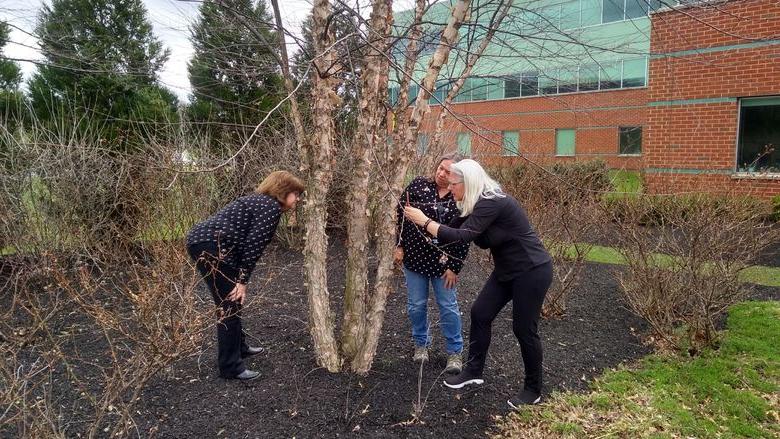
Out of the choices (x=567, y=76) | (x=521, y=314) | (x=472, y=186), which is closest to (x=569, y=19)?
(x=567, y=76)

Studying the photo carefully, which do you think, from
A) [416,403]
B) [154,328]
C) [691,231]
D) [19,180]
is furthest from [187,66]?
[691,231]

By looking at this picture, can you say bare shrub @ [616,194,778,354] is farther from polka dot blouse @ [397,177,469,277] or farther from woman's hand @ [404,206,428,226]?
woman's hand @ [404,206,428,226]

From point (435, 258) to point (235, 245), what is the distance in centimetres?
133

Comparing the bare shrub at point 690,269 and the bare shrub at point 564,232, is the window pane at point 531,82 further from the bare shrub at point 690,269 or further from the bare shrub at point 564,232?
the bare shrub at point 690,269

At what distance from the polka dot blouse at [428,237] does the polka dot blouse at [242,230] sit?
89 cm

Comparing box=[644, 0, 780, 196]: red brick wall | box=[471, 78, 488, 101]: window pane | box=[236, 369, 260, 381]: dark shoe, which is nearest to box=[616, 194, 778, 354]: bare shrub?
box=[471, 78, 488, 101]: window pane

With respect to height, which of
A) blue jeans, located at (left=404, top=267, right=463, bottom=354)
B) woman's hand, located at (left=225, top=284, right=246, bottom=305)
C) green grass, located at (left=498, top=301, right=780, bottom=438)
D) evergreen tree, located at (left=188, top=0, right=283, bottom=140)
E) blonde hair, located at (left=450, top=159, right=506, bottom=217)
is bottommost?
green grass, located at (left=498, top=301, right=780, bottom=438)

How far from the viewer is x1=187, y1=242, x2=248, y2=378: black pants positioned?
3169mm

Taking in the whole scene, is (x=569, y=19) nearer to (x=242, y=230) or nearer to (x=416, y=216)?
(x=416, y=216)

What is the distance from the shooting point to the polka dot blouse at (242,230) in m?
3.17

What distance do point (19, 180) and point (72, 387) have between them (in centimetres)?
358

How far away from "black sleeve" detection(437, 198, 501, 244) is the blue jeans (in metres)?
0.57

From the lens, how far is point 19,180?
5.62 meters

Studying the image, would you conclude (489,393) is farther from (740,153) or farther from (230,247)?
(740,153)
